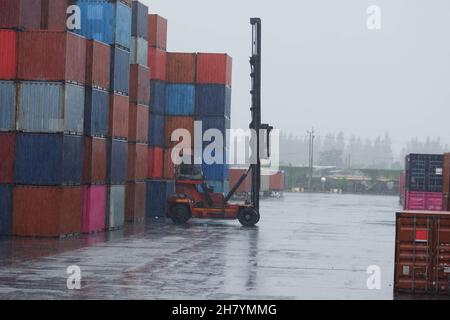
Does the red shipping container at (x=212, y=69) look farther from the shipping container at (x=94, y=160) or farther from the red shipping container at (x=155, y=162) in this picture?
the shipping container at (x=94, y=160)

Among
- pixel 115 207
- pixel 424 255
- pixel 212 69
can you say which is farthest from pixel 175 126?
pixel 424 255

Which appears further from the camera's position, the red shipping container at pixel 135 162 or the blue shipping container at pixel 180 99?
the blue shipping container at pixel 180 99

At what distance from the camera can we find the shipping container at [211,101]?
5412 centimetres

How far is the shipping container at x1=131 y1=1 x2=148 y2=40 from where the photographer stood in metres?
48.2

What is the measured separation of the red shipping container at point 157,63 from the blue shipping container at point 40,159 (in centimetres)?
1956

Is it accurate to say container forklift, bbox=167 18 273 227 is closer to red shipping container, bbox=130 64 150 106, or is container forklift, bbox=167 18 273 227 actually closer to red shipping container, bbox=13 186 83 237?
red shipping container, bbox=130 64 150 106

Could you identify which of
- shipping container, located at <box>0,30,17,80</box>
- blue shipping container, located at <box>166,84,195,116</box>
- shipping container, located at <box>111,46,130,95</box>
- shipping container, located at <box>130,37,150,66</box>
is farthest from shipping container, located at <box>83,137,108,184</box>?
blue shipping container, located at <box>166,84,195,116</box>

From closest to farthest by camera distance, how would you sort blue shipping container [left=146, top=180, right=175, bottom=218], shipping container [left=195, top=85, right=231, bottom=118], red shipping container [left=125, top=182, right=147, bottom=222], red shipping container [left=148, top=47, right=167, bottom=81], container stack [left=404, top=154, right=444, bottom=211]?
red shipping container [left=125, top=182, right=147, bottom=222], blue shipping container [left=146, top=180, right=175, bottom=218], red shipping container [left=148, top=47, right=167, bottom=81], shipping container [left=195, top=85, right=231, bottom=118], container stack [left=404, top=154, right=444, bottom=211]

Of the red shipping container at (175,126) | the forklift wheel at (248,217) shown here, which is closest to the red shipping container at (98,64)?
the forklift wheel at (248,217)

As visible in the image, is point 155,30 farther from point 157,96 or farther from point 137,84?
point 137,84

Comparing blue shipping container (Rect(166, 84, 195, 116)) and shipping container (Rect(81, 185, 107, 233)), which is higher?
blue shipping container (Rect(166, 84, 195, 116))

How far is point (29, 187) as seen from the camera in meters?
34.2

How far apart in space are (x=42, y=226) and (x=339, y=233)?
14.9 meters

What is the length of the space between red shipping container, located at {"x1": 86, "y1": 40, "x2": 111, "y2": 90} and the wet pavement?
21.3ft
